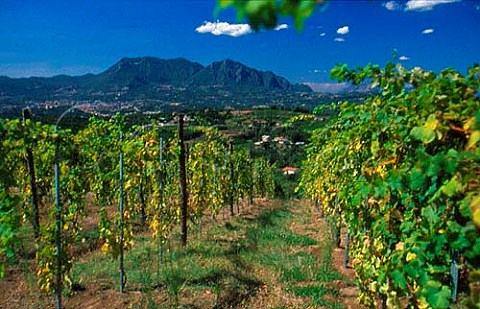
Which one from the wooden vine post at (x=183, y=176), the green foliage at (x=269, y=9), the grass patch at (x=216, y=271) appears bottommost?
the grass patch at (x=216, y=271)

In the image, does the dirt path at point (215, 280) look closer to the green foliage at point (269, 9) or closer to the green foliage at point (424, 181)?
the green foliage at point (424, 181)

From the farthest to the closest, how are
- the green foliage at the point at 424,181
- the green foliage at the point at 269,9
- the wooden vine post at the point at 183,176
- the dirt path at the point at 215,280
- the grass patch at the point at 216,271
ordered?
the wooden vine post at the point at 183,176 < the grass patch at the point at 216,271 < the dirt path at the point at 215,280 < the green foliage at the point at 424,181 < the green foliage at the point at 269,9

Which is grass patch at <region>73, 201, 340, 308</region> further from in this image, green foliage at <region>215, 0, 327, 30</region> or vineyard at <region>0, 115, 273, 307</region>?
green foliage at <region>215, 0, 327, 30</region>

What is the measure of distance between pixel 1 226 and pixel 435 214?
3303mm

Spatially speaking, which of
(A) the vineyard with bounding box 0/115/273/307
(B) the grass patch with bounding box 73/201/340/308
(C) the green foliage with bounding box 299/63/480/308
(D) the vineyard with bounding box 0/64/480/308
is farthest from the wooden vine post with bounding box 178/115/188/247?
(C) the green foliage with bounding box 299/63/480/308

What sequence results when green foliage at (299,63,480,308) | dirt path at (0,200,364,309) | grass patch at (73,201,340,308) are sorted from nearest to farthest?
green foliage at (299,63,480,308) < dirt path at (0,200,364,309) < grass patch at (73,201,340,308)

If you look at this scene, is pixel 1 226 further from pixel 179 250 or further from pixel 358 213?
pixel 179 250

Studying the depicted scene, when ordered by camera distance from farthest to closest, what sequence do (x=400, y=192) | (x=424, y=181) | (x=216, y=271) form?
(x=216, y=271), (x=400, y=192), (x=424, y=181)

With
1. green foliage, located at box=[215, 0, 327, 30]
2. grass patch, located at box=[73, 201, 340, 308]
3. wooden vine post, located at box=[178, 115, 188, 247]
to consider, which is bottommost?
grass patch, located at box=[73, 201, 340, 308]

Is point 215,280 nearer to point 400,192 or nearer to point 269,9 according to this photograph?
point 400,192

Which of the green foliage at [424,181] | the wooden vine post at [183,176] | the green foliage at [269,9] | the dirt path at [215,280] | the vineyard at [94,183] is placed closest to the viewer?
the green foliage at [269,9]

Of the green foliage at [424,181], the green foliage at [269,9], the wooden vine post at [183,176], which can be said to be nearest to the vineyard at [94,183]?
the wooden vine post at [183,176]

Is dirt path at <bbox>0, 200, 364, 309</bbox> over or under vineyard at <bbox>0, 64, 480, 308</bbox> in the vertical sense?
under

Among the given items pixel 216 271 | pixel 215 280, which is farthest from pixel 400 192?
pixel 216 271
